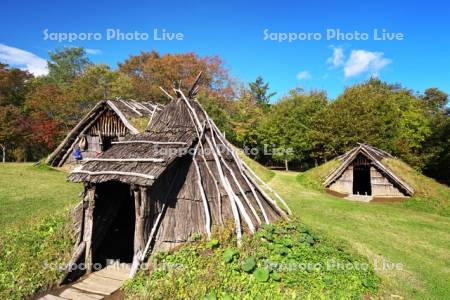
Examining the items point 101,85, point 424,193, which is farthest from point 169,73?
point 424,193

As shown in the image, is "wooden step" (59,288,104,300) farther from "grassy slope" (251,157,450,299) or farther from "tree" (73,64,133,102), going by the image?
"tree" (73,64,133,102)

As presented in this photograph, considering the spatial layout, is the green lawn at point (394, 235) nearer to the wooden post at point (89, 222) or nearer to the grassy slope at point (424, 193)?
the grassy slope at point (424, 193)

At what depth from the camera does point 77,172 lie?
805 centimetres

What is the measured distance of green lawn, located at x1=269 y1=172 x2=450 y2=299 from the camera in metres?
7.75

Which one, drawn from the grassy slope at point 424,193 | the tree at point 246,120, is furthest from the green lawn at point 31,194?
the tree at point 246,120

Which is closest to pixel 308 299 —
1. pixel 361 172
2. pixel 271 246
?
pixel 271 246

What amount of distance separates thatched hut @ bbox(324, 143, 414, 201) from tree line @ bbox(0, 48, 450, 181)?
11.0m

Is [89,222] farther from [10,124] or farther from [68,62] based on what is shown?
[68,62]

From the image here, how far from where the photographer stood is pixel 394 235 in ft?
38.4

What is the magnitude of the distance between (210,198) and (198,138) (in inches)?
79.0

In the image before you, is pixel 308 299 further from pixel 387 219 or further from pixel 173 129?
pixel 387 219

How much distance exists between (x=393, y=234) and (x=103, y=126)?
54.6 ft

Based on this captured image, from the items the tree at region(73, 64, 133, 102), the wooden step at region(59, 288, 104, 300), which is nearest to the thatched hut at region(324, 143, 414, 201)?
the wooden step at region(59, 288, 104, 300)

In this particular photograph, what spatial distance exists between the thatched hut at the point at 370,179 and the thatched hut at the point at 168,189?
11.2 meters
